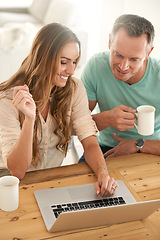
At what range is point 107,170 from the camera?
4.73ft

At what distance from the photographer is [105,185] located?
126 cm

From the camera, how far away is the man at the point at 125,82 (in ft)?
5.48

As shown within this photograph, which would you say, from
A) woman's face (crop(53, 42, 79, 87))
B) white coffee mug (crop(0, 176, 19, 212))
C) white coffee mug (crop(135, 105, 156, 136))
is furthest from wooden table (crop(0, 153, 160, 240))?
woman's face (crop(53, 42, 79, 87))

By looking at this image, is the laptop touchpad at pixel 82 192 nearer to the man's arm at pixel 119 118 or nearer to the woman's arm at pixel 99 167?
the woman's arm at pixel 99 167

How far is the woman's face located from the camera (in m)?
1.48

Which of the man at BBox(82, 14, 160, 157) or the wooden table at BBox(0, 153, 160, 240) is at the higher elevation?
the man at BBox(82, 14, 160, 157)

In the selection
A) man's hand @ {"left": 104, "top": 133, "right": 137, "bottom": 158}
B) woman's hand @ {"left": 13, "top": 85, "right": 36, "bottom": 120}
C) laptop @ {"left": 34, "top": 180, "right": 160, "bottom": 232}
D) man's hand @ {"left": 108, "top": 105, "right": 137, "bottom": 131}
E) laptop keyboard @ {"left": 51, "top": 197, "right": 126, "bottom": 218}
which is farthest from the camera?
man's hand @ {"left": 104, "top": 133, "right": 137, "bottom": 158}

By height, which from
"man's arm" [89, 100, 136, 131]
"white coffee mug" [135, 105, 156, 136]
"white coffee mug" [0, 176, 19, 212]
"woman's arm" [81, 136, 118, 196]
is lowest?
"white coffee mug" [0, 176, 19, 212]

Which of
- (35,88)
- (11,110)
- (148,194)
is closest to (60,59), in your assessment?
(35,88)

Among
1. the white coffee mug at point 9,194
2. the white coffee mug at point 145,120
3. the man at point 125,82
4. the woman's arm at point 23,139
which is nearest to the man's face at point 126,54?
the man at point 125,82

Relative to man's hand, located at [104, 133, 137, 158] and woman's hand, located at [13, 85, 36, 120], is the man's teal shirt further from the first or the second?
woman's hand, located at [13, 85, 36, 120]

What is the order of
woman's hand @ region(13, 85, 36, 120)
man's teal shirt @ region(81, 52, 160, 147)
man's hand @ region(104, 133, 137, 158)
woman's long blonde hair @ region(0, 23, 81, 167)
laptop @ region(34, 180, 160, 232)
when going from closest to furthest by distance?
laptop @ region(34, 180, 160, 232)
woman's hand @ region(13, 85, 36, 120)
woman's long blonde hair @ region(0, 23, 81, 167)
man's hand @ region(104, 133, 137, 158)
man's teal shirt @ region(81, 52, 160, 147)

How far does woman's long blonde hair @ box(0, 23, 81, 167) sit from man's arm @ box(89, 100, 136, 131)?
0.21 m

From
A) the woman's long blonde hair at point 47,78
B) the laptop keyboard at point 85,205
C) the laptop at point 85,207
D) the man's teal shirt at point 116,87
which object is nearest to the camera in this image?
the laptop at point 85,207
